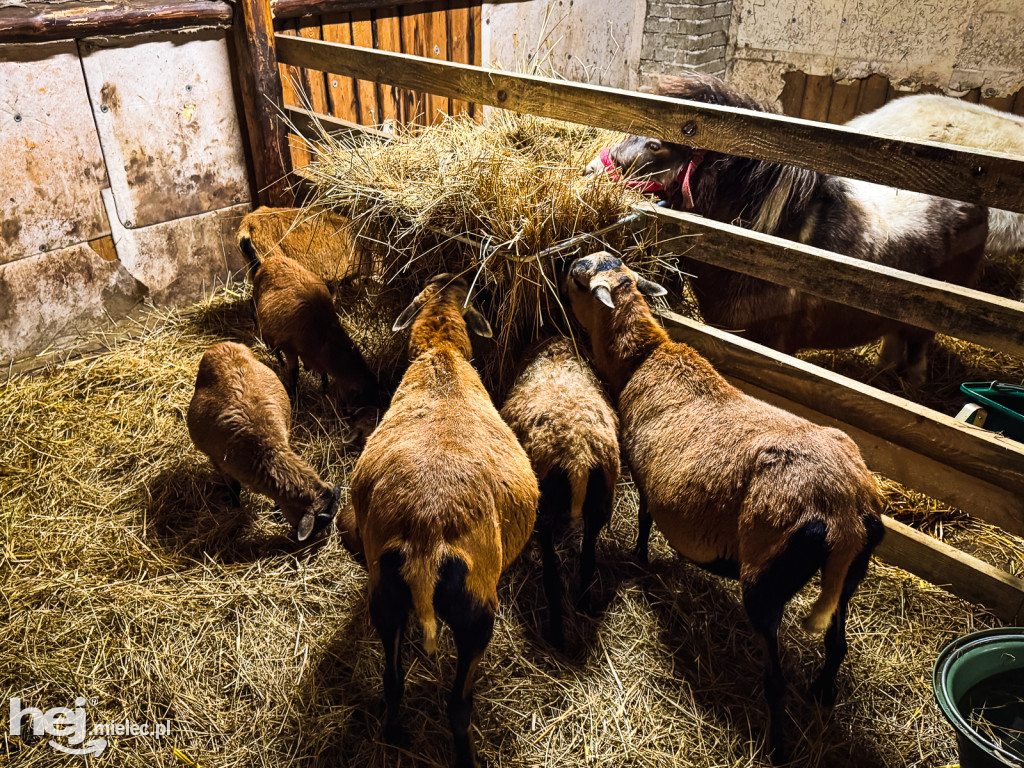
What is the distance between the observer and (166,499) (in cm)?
351

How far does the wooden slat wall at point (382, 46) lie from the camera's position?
526cm

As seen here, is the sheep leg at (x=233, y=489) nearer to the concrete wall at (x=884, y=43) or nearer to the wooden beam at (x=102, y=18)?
the wooden beam at (x=102, y=18)

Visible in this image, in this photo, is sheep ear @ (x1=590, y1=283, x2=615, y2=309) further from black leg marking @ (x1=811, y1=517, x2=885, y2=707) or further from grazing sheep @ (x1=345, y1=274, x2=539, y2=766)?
black leg marking @ (x1=811, y1=517, x2=885, y2=707)

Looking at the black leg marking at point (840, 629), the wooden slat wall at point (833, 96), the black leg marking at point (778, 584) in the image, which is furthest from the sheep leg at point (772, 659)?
the wooden slat wall at point (833, 96)

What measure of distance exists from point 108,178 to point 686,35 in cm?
580

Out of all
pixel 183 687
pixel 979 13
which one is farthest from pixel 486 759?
pixel 979 13

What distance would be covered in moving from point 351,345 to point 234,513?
1.03 meters

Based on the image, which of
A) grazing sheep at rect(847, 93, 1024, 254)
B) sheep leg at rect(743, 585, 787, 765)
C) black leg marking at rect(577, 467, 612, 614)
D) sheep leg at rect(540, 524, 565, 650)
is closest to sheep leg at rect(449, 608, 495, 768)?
sheep leg at rect(540, 524, 565, 650)

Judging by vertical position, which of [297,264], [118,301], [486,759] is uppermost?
[297,264]

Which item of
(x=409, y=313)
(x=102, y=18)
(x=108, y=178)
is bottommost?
(x=409, y=313)

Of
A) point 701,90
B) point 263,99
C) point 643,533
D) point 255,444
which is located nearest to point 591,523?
point 643,533

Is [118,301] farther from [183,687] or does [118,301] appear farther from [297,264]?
[183,687]

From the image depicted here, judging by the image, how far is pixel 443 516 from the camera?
2104 mm

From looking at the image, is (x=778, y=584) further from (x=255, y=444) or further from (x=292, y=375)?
(x=292, y=375)
